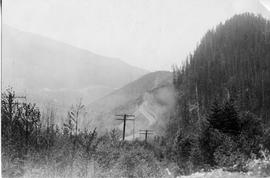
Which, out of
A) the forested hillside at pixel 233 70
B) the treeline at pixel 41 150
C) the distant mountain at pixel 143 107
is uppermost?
the forested hillside at pixel 233 70

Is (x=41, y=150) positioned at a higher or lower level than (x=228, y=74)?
lower

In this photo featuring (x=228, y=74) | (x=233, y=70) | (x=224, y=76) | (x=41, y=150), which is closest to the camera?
(x=41, y=150)

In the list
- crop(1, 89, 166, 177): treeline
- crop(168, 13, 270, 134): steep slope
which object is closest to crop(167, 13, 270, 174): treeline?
crop(168, 13, 270, 134): steep slope

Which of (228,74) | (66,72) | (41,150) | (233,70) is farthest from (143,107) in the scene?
(41,150)

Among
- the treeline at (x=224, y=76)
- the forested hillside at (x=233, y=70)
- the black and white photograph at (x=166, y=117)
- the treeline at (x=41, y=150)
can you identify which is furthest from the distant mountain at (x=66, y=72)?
the treeline at (x=41, y=150)

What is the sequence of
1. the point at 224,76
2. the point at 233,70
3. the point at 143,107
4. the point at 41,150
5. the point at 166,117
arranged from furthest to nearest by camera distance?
the point at 143,107 < the point at 166,117 < the point at 224,76 < the point at 233,70 < the point at 41,150

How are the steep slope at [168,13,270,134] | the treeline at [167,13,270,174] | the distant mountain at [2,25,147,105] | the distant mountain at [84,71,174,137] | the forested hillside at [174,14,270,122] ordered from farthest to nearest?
the distant mountain at [2,25,147,105] < the distant mountain at [84,71,174,137] < the steep slope at [168,13,270,134] < the forested hillside at [174,14,270,122] < the treeline at [167,13,270,174]

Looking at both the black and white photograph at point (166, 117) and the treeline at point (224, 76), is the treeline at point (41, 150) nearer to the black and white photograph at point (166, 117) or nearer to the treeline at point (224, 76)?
the black and white photograph at point (166, 117)

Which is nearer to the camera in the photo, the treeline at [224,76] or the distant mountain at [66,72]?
the treeline at [224,76]

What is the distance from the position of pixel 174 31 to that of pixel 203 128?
929 cm

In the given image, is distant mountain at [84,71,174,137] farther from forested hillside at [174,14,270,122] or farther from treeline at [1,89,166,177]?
treeline at [1,89,166,177]

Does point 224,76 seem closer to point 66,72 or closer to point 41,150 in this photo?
point 41,150

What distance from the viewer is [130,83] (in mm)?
122188

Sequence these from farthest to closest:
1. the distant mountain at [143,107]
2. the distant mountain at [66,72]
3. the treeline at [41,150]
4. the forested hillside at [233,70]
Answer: the distant mountain at [66,72]
the distant mountain at [143,107]
the forested hillside at [233,70]
the treeline at [41,150]
